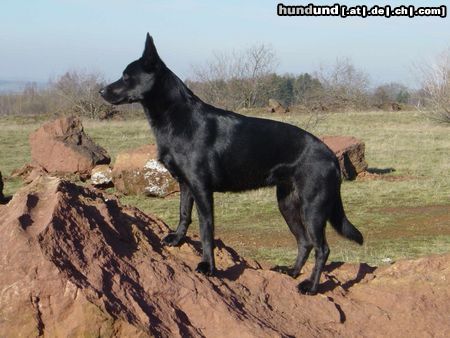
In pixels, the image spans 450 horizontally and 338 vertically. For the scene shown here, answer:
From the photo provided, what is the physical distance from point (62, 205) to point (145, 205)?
1108cm

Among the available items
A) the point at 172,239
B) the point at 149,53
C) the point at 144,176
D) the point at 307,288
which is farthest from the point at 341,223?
the point at 144,176

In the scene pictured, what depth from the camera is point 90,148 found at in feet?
67.0

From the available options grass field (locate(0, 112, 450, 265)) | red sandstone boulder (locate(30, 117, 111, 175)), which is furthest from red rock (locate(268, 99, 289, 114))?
red sandstone boulder (locate(30, 117, 111, 175))

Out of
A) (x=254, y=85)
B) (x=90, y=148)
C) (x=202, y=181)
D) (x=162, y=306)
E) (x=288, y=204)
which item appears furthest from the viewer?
(x=254, y=85)

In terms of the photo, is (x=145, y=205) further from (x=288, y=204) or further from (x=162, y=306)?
(x=162, y=306)

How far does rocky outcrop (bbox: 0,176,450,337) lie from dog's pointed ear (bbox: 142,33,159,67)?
1.12 m

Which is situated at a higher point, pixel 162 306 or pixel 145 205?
pixel 162 306

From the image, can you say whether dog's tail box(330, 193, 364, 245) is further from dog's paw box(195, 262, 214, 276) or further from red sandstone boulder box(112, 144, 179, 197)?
red sandstone boulder box(112, 144, 179, 197)

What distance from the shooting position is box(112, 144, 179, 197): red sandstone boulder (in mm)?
16500

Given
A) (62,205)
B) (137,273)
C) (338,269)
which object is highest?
(62,205)

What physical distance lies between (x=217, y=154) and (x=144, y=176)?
1144 cm

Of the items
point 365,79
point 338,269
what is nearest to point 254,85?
point 365,79

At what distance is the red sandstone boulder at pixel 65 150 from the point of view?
19.6m

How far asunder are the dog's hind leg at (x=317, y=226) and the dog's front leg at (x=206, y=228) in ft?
2.61
